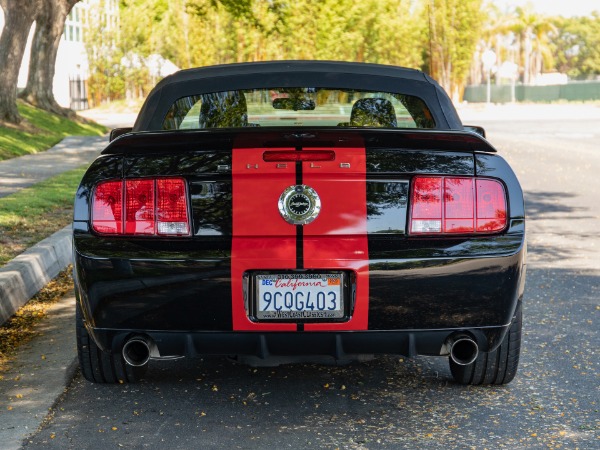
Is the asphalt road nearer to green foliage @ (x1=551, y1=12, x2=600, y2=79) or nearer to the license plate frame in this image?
the license plate frame

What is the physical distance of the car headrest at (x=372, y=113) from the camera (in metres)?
5.48

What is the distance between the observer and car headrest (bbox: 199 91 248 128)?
553 cm

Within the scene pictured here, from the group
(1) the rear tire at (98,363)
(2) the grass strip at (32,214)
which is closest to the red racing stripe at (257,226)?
(1) the rear tire at (98,363)

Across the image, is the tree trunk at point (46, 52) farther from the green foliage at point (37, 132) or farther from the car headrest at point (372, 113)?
the car headrest at point (372, 113)

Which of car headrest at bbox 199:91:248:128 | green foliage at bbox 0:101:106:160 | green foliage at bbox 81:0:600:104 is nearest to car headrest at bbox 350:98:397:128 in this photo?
Answer: car headrest at bbox 199:91:248:128

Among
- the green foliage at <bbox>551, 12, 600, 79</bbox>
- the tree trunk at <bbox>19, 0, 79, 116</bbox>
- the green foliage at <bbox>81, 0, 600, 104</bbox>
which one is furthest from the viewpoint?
the green foliage at <bbox>551, 12, 600, 79</bbox>

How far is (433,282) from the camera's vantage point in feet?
14.1

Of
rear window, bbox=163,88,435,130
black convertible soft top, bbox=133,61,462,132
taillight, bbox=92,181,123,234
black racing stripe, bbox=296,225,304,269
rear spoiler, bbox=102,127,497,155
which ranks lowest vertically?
black racing stripe, bbox=296,225,304,269

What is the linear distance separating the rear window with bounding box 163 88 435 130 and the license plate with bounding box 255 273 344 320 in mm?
1352

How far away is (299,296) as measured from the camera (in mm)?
4242

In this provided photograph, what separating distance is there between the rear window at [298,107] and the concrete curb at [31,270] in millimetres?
1884

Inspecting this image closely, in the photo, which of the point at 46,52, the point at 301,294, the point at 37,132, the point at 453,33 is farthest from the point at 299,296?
the point at 453,33

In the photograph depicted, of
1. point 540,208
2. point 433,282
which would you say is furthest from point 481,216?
point 540,208

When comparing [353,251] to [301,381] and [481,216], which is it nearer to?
[481,216]
